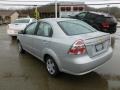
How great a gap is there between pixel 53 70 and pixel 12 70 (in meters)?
1.49

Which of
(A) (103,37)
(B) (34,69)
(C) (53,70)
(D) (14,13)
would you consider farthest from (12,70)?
(D) (14,13)

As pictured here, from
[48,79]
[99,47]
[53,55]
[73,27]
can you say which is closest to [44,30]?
[73,27]

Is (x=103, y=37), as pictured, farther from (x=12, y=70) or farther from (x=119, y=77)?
(x=12, y=70)

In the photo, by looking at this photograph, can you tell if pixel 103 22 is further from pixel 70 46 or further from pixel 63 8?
pixel 63 8

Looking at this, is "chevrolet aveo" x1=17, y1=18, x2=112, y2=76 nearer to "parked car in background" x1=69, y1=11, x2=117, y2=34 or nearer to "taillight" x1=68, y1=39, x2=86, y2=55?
"taillight" x1=68, y1=39, x2=86, y2=55

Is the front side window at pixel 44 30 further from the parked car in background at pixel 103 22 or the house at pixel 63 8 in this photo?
the house at pixel 63 8

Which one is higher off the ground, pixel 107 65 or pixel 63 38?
pixel 63 38

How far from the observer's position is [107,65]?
5.99 meters

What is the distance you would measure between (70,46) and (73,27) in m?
1.12

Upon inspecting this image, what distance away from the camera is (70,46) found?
13.7 feet

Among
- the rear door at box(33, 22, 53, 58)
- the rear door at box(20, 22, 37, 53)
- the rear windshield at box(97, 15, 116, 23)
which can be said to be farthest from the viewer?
the rear windshield at box(97, 15, 116, 23)

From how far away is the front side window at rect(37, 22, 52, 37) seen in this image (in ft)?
16.6

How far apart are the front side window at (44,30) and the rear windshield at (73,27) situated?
0.35 metres

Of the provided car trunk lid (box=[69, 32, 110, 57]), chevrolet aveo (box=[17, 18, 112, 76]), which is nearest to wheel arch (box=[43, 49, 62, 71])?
chevrolet aveo (box=[17, 18, 112, 76])
